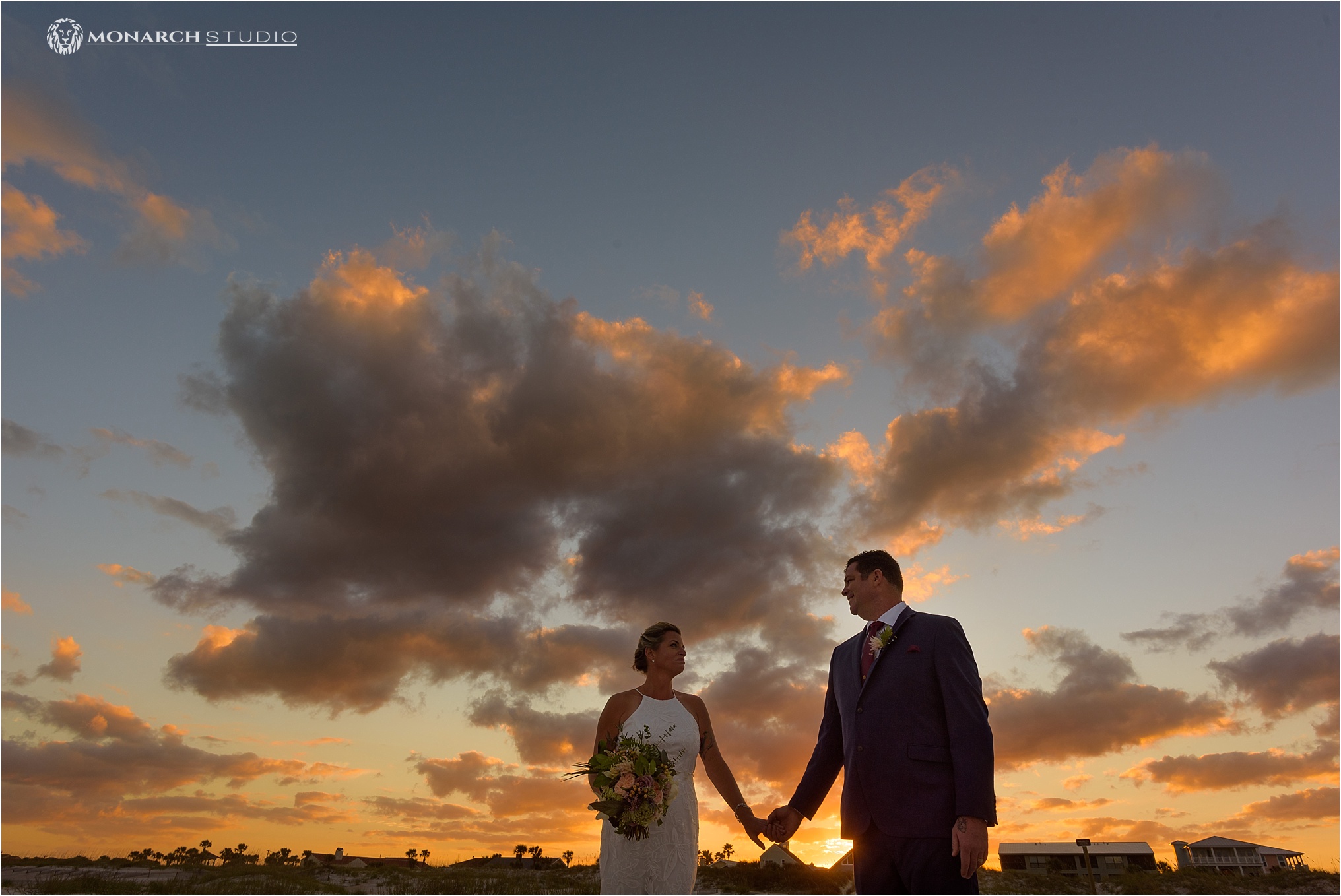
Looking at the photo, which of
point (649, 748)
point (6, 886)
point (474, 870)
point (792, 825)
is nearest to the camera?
point (792, 825)

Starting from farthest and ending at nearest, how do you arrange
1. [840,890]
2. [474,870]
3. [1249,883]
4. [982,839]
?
[1249,883], [474,870], [840,890], [982,839]

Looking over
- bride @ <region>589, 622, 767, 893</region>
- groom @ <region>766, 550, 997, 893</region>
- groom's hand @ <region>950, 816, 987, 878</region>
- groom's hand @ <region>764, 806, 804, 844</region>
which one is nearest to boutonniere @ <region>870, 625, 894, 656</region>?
groom @ <region>766, 550, 997, 893</region>

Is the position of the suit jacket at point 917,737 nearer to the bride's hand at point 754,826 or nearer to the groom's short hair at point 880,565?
the groom's short hair at point 880,565

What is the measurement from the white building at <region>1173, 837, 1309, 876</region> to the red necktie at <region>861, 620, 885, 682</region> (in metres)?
78.9

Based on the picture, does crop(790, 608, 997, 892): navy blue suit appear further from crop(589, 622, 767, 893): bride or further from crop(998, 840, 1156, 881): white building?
crop(998, 840, 1156, 881): white building

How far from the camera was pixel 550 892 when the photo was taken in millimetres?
25859

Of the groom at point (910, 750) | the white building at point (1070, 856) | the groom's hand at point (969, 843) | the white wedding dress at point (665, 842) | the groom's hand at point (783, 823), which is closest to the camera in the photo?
the groom's hand at point (969, 843)

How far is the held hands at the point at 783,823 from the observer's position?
7461 mm

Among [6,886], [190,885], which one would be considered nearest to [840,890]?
[190,885]

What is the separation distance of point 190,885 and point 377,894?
5000 millimetres

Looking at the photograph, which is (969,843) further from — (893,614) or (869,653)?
(893,614)

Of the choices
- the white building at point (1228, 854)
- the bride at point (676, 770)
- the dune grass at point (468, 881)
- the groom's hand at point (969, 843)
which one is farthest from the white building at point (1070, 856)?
the groom's hand at point (969, 843)

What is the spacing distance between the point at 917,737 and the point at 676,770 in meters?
3.97

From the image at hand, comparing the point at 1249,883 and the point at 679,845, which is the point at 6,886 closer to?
the point at 679,845
